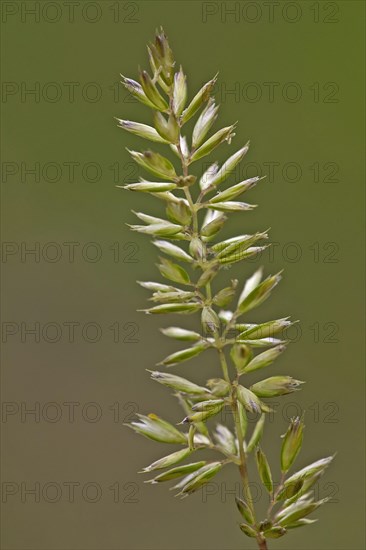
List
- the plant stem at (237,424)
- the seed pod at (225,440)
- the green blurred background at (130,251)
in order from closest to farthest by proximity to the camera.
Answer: the plant stem at (237,424), the seed pod at (225,440), the green blurred background at (130,251)

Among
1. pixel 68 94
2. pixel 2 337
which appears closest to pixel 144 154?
pixel 2 337

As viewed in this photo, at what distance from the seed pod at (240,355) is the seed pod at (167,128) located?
0.15 m

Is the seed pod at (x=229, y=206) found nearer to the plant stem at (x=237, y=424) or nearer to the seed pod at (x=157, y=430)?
the plant stem at (x=237, y=424)

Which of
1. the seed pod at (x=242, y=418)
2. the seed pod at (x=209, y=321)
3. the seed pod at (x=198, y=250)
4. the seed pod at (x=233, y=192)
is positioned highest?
the seed pod at (x=233, y=192)

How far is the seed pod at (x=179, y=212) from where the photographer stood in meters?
0.53

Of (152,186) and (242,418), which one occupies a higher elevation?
(152,186)

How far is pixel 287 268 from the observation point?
3035 millimetres

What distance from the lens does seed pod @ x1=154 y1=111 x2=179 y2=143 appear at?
21.5 inches

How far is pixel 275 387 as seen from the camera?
540mm

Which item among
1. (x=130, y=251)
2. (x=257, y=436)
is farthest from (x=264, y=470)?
(x=130, y=251)

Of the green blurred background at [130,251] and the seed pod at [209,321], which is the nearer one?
the seed pod at [209,321]

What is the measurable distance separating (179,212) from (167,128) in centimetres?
6

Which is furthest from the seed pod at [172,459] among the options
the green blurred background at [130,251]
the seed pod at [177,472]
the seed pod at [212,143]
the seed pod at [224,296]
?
the green blurred background at [130,251]

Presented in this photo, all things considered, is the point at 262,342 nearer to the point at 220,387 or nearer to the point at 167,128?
the point at 220,387
